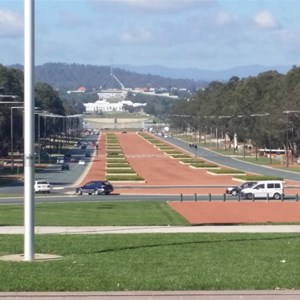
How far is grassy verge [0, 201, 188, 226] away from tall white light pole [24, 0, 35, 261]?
58.2 feet

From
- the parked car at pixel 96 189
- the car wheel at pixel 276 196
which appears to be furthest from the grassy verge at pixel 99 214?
the parked car at pixel 96 189

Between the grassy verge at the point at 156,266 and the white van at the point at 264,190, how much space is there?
135ft

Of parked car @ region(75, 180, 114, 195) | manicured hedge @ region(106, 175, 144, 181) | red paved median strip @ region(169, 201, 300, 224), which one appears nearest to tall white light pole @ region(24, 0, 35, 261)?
red paved median strip @ region(169, 201, 300, 224)

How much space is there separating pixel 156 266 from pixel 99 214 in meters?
27.8

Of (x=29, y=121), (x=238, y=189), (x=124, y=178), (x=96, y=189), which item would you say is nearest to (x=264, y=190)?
(x=238, y=189)

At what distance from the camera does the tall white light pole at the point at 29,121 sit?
16875mm

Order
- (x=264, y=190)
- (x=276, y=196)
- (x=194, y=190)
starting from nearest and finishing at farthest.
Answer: (x=276, y=196), (x=264, y=190), (x=194, y=190)

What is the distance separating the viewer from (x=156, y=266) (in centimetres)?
1524

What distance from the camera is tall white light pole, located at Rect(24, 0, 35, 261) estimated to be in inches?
664

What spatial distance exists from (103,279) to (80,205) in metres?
37.7

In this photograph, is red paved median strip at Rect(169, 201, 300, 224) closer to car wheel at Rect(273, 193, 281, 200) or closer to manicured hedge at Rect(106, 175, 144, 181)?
car wheel at Rect(273, 193, 281, 200)

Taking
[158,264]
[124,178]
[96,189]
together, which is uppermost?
[158,264]

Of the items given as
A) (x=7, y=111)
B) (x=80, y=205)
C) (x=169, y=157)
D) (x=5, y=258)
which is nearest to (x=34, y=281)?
(x=5, y=258)

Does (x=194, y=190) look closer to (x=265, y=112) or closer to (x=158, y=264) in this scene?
(x=158, y=264)
